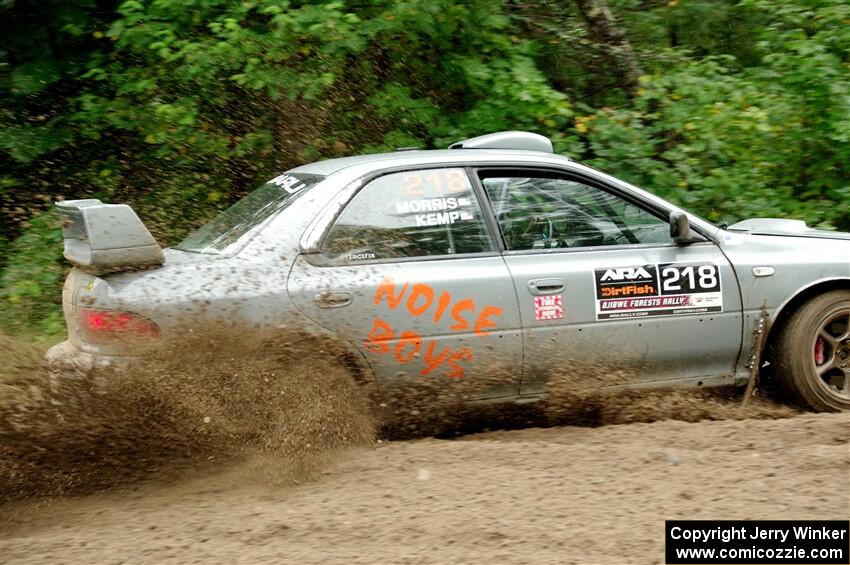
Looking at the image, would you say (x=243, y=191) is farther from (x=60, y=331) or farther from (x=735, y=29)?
(x=735, y=29)

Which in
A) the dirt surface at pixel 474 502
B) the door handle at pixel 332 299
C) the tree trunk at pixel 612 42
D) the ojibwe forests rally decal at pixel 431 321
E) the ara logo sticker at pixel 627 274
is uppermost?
the tree trunk at pixel 612 42

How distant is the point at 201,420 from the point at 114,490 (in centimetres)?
51

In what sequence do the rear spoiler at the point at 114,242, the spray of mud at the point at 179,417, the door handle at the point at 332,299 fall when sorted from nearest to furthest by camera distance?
the spray of mud at the point at 179,417 → the rear spoiler at the point at 114,242 → the door handle at the point at 332,299

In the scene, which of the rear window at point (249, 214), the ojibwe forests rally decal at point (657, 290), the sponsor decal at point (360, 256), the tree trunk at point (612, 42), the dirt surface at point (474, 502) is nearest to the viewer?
the dirt surface at point (474, 502)

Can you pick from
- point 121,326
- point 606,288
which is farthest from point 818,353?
point 121,326

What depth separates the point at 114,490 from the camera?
468 centimetres

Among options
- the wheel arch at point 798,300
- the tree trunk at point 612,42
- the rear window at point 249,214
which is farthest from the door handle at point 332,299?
the tree trunk at point 612,42

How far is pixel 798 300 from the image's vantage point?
5.73m

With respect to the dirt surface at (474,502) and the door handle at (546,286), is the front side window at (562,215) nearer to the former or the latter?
the door handle at (546,286)

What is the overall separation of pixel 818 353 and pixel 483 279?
207 cm

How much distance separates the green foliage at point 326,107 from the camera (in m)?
8.30

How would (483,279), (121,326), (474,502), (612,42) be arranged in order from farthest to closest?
(612,42) < (483,279) < (121,326) < (474,502)

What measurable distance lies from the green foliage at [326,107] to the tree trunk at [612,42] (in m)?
0.39

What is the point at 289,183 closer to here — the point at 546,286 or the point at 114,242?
the point at 114,242
